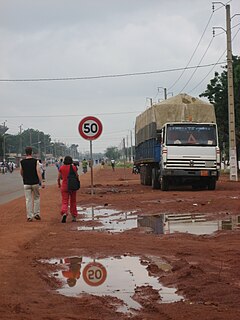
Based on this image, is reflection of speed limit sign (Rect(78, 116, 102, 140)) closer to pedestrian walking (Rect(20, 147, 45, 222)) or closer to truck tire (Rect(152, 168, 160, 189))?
pedestrian walking (Rect(20, 147, 45, 222))

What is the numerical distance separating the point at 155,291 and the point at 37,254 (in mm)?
3232

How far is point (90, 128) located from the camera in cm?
1927

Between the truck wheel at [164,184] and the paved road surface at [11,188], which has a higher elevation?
the truck wheel at [164,184]

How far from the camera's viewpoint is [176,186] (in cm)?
2980

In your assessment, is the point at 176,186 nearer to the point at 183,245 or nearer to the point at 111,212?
the point at 111,212

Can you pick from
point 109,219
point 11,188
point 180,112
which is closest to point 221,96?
point 11,188

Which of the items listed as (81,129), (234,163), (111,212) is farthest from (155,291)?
(234,163)

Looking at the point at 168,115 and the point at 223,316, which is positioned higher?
the point at 168,115

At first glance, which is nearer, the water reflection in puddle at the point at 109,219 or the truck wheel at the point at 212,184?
the water reflection in puddle at the point at 109,219

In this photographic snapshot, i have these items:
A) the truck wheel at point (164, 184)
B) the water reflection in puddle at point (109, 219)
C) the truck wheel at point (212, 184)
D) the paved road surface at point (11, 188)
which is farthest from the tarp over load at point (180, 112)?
the water reflection in puddle at point (109, 219)

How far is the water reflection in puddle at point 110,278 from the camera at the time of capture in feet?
23.1

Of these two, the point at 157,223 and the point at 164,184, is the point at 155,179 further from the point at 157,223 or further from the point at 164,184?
the point at 157,223

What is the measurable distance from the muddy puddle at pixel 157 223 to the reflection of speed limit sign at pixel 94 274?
3.60 metres

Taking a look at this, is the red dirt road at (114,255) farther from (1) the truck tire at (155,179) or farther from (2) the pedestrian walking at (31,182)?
(1) the truck tire at (155,179)
